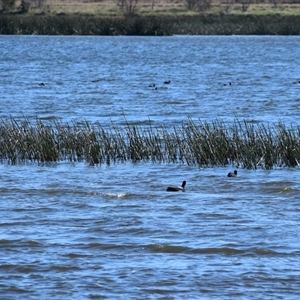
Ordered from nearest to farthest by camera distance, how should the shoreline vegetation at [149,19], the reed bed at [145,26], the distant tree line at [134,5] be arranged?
the reed bed at [145,26] < the shoreline vegetation at [149,19] < the distant tree line at [134,5]

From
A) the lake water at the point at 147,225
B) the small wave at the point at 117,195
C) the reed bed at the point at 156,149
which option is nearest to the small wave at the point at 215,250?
the lake water at the point at 147,225

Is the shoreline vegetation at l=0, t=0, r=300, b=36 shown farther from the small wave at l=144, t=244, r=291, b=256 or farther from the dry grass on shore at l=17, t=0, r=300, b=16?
the small wave at l=144, t=244, r=291, b=256

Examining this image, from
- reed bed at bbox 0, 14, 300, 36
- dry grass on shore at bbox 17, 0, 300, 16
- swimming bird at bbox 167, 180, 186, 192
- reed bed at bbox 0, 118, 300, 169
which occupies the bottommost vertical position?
swimming bird at bbox 167, 180, 186, 192

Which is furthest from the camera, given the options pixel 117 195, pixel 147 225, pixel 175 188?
pixel 175 188

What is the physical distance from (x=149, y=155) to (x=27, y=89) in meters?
19.8

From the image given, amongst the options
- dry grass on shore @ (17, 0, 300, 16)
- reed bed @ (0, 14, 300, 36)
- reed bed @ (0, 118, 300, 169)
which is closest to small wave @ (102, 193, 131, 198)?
reed bed @ (0, 118, 300, 169)

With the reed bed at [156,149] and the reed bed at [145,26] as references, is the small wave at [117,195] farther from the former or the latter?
the reed bed at [145,26]

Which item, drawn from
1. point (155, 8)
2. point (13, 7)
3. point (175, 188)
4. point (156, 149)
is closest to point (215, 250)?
point (175, 188)

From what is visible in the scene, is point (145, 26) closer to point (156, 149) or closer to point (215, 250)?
point (156, 149)

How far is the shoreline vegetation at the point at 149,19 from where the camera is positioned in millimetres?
75562

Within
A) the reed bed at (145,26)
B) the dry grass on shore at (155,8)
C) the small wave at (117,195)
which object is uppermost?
the dry grass on shore at (155,8)

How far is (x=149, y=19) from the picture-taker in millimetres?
76750

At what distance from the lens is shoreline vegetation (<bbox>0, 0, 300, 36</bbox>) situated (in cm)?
7556

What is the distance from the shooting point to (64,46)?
232 feet
